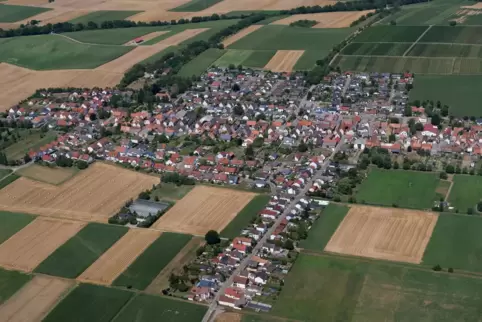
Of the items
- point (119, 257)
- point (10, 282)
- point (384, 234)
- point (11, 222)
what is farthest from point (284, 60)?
point (10, 282)

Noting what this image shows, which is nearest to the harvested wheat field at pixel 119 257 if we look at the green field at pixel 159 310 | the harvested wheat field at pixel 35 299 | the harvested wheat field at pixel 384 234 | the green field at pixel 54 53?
the harvested wheat field at pixel 35 299

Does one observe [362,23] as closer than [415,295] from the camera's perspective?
No

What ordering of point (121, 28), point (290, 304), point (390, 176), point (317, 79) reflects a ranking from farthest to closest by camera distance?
point (121, 28)
point (317, 79)
point (390, 176)
point (290, 304)

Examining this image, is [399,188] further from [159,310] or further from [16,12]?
[16,12]

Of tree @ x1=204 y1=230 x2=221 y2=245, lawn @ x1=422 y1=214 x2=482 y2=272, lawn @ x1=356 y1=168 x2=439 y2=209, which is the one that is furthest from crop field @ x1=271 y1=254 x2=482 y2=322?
lawn @ x1=356 y1=168 x2=439 y2=209

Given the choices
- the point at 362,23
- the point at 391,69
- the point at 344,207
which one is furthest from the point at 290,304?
the point at 362,23

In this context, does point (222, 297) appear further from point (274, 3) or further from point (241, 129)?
point (274, 3)

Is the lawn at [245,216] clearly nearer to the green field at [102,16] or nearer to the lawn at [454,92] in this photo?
the lawn at [454,92]

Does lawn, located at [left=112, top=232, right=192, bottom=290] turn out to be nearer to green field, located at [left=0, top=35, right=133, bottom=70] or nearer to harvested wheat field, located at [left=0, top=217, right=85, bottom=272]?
harvested wheat field, located at [left=0, top=217, right=85, bottom=272]

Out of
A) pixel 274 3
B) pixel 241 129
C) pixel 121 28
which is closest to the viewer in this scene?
pixel 241 129
